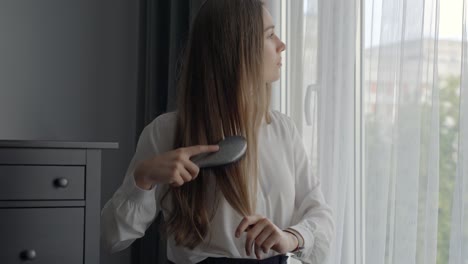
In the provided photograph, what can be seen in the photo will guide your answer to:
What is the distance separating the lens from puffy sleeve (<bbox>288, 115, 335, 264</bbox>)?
1.27 metres

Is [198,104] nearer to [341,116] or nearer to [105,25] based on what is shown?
[341,116]

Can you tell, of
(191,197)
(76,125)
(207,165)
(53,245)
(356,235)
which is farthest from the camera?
(76,125)

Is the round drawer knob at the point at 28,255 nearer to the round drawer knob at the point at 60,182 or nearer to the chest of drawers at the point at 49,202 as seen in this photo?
the chest of drawers at the point at 49,202

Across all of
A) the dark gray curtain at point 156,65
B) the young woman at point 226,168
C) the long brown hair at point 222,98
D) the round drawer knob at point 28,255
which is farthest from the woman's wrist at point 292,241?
the dark gray curtain at point 156,65

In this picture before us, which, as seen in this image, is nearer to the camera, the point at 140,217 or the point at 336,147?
the point at 140,217

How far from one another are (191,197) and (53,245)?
1.25ft

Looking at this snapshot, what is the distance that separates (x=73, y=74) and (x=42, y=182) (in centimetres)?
103

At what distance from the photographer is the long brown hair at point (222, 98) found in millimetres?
1295

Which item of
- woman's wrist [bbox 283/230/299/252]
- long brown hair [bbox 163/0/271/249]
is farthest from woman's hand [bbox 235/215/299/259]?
long brown hair [bbox 163/0/271/249]

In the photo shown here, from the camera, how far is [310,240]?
1.25 meters

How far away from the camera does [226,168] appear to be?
50.9 inches

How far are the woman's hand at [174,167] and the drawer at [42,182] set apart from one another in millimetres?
367

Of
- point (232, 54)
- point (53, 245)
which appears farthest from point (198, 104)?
point (53, 245)

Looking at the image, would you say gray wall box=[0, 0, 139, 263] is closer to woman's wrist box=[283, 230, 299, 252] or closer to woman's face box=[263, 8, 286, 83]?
woman's face box=[263, 8, 286, 83]
